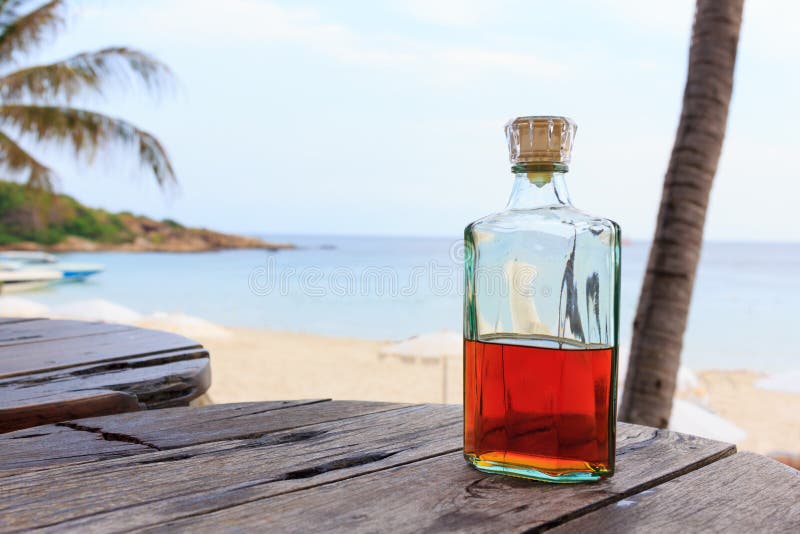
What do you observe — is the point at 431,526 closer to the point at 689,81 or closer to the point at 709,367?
the point at 689,81

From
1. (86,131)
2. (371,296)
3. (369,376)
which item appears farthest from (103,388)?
(371,296)

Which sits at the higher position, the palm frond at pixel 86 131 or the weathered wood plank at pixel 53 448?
the palm frond at pixel 86 131

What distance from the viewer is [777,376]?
6961mm

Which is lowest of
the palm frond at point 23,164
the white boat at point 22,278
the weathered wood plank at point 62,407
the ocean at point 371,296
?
the ocean at point 371,296

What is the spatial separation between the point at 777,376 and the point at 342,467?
7.48 m

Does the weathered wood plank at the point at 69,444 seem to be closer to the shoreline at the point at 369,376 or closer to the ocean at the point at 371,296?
the shoreline at the point at 369,376

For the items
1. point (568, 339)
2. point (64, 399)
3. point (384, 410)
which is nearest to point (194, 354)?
point (64, 399)

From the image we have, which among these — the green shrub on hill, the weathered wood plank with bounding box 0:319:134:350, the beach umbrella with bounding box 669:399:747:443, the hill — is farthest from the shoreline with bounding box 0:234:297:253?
the weathered wood plank with bounding box 0:319:134:350

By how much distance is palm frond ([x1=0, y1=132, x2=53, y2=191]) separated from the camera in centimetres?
858

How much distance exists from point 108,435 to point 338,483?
330 millimetres

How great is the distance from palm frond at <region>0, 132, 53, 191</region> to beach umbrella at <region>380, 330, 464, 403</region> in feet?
17.3

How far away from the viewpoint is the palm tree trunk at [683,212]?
2377 mm

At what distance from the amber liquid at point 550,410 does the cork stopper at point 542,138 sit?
0.20 meters

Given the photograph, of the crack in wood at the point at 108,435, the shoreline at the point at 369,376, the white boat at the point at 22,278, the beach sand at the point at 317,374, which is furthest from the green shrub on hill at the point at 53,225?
the crack in wood at the point at 108,435
